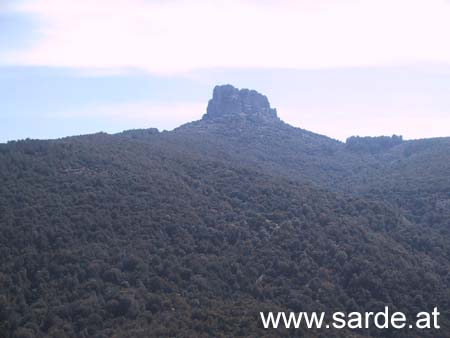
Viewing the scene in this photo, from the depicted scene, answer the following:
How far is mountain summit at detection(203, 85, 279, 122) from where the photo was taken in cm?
9212

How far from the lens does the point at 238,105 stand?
9325 cm

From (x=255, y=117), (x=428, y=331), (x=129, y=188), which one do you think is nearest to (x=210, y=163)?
(x=129, y=188)

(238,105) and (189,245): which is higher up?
(238,105)

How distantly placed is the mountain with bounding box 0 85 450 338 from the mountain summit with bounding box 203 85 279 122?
3993 centimetres

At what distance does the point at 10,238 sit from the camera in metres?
29.6

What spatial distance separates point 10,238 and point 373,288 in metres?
18.7

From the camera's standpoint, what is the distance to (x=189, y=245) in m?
32.5

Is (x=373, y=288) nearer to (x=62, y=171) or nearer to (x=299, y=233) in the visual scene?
(x=299, y=233)

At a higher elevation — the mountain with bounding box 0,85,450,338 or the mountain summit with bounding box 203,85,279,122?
the mountain summit with bounding box 203,85,279,122

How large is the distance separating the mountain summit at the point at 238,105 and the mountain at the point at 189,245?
3993cm

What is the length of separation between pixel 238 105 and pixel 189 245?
62548 mm

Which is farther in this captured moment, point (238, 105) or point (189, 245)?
point (238, 105)

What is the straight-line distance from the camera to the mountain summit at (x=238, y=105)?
92125 millimetres

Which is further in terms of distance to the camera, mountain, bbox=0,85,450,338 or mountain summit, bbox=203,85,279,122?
mountain summit, bbox=203,85,279,122
